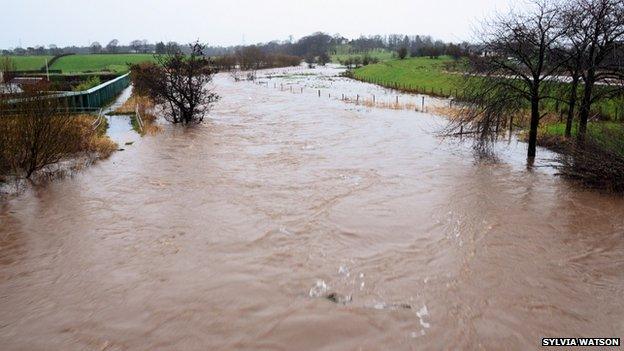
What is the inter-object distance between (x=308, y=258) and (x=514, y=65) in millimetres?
14376

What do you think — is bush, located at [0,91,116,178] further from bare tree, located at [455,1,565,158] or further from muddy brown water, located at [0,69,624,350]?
bare tree, located at [455,1,565,158]

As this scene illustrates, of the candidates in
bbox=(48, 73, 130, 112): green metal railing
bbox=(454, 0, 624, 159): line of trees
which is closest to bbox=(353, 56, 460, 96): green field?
bbox=(454, 0, 624, 159): line of trees

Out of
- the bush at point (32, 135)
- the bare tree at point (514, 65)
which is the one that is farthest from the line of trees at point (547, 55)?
the bush at point (32, 135)

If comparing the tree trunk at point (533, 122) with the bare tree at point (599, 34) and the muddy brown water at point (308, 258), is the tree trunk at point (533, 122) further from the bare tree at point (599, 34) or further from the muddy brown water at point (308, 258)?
the muddy brown water at point (308, 258)

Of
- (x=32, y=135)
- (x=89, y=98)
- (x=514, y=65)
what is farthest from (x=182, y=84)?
(x=514, y=65)

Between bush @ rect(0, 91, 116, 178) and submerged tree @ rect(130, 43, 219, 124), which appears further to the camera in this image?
submerged tree @ rect(130, 43, 219, 124)

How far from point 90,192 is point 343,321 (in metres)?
11.3

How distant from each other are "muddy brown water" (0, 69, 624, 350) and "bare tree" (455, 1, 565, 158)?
2553 millimetres

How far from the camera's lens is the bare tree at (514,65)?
61.4 feet

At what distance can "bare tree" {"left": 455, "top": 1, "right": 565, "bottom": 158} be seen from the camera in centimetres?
1872

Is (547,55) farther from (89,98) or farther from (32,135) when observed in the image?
(89,98)

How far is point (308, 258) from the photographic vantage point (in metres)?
10.6

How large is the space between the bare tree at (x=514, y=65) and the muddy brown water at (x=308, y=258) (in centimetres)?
255

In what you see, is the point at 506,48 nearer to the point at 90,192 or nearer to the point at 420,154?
the point at 420,154
